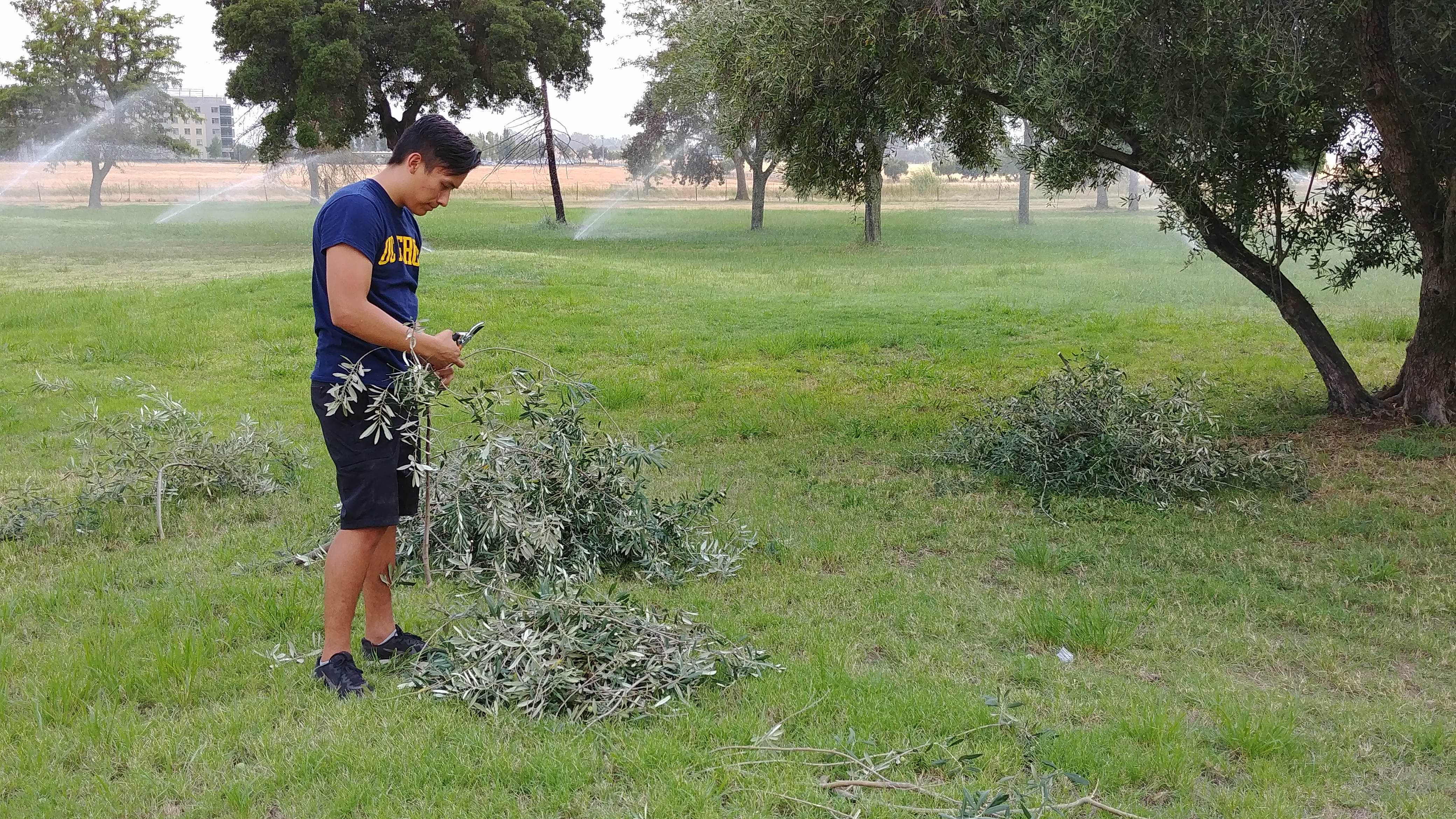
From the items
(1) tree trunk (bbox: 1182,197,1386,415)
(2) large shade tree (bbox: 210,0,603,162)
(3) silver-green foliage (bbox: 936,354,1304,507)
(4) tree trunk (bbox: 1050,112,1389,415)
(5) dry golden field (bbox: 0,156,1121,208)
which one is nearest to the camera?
(3) silver-green foliage (bbox: 936,354,1304,507)

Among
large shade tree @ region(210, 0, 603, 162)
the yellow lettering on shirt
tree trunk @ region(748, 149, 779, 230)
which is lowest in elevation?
the yellow lettering on shirt

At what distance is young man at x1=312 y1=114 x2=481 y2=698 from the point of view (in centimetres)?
389

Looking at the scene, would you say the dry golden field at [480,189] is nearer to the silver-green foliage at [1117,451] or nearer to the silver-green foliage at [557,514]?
the silver-green foliage at [1117,451]

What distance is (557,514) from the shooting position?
18.2 ft

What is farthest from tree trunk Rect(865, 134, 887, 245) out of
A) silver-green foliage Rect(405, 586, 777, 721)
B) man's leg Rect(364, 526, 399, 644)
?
man's leg Rect(364, 526, 399, 644)

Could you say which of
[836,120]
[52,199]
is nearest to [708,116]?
[836,120]

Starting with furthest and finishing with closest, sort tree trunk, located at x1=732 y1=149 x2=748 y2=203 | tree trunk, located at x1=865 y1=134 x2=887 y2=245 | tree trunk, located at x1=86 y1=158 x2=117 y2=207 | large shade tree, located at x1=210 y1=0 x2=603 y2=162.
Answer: tree trunk, located at x1=86 y1=158 x2=117 y2=207, tree trunk, located at x1=732 y1=149 x2=748 y2=203, large shade tree, located at x1=210 y1=0 x2=603 y2=162, tree trunk, located at x1=865 y1=134 x2=887 y2=245

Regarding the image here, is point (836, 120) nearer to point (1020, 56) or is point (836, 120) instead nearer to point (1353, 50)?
point (1020, 56)

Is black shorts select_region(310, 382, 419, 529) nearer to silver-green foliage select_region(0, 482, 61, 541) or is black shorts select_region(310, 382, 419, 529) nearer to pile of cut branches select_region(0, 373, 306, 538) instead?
pile of cut branches select_region(0, 373, 306, 538)

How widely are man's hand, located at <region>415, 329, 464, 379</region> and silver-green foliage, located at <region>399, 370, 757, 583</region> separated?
0.95m

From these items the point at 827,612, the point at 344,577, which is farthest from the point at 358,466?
the point at 827,612

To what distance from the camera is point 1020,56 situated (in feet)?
24.2

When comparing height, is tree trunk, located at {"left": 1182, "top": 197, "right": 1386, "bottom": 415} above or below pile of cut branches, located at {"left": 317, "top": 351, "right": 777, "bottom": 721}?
above

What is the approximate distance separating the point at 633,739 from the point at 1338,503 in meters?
5.23
